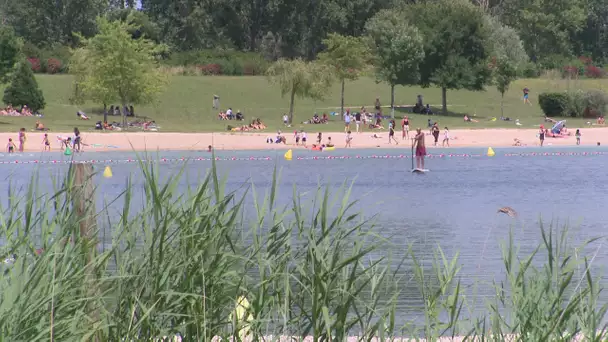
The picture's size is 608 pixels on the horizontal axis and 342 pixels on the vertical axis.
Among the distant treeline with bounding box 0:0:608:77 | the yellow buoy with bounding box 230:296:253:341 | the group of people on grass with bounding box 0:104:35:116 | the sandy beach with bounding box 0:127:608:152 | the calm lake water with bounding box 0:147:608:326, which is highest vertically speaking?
the distant treeline with bounding box 0:0:608:77

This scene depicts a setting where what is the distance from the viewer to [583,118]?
58.5 m

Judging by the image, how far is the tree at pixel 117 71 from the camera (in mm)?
48344

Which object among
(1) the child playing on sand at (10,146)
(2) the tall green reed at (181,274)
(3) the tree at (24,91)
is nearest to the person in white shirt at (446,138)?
(1) the child playing on sand at (10,146)

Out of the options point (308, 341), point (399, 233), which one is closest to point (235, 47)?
point (399, 233)

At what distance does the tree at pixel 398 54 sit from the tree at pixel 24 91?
18.8 meters

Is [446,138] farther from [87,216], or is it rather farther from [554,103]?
[87,216]

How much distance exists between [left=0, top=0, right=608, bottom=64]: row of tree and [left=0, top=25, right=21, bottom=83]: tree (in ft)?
87.2

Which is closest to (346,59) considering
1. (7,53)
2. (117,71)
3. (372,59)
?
(372,59)

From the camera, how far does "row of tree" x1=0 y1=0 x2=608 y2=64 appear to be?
78.2 meters

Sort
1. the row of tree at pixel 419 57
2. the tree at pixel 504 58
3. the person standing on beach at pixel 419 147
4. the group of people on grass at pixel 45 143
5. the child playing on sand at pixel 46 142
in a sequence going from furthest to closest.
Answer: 1. the tree at pixel 504 58
2. the row of tree at pixel 419 57
3. the child playing on sand at pixel 46 142
4. the group of people on grass at pixel 45 143
5. the person standing on beach at pixel 419 147

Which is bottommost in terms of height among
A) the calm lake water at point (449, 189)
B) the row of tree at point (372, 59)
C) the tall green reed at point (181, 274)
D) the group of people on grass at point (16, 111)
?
the calm lake water at point (449, 189)

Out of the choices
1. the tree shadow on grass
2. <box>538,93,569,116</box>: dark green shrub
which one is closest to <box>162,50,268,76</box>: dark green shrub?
the tree shadow on grass

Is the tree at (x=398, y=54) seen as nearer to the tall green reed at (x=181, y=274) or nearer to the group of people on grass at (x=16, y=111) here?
the group of people on grass at (x=16, y=111)

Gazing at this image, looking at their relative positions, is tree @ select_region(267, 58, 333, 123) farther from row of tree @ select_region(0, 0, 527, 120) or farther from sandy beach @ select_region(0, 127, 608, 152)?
sandy beach @ select_region(0, 127, 608, 152)
